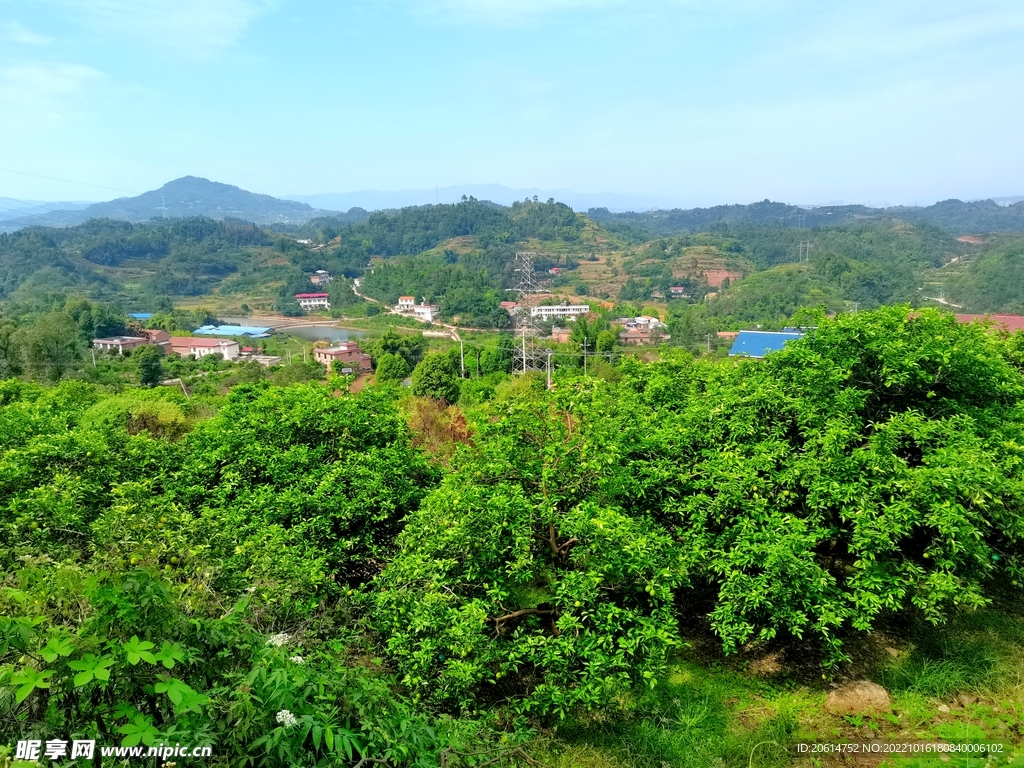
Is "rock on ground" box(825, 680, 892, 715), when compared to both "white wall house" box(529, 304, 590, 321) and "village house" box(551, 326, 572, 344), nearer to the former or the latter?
"village house" box(551, 326, 572, 344)

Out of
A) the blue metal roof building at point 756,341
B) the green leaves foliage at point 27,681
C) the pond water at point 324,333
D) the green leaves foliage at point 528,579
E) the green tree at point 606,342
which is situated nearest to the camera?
the green leaves foliage at point 27,681

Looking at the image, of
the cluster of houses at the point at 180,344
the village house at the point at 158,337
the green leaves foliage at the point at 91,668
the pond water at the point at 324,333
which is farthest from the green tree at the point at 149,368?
the green leaves foliage at the point at 91,668

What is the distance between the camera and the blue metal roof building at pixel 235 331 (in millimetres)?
55394

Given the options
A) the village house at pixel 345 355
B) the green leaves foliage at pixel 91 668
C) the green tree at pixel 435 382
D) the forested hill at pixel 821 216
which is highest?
the forested hill at pixel 821 216

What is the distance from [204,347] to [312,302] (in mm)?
31383

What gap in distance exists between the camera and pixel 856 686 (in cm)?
587

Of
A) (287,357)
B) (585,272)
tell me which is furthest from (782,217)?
(287,357)

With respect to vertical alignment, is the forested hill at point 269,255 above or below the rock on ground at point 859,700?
above

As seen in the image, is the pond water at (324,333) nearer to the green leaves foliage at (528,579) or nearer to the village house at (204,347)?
the village house at (204,347)

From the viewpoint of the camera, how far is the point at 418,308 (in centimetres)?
6856

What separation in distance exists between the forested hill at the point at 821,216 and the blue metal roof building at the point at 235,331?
8579 cm

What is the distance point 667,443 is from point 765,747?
Answer: 2852 mm

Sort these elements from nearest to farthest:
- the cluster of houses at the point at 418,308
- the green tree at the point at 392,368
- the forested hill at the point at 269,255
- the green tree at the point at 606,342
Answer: the green tree at the point at 392,368, the green tree at the point at 606,342, the cluster of houses at the point at 418,308, the forested hill at the point at 269,255

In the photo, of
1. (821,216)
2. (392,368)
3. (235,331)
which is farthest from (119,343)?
(821,216)
